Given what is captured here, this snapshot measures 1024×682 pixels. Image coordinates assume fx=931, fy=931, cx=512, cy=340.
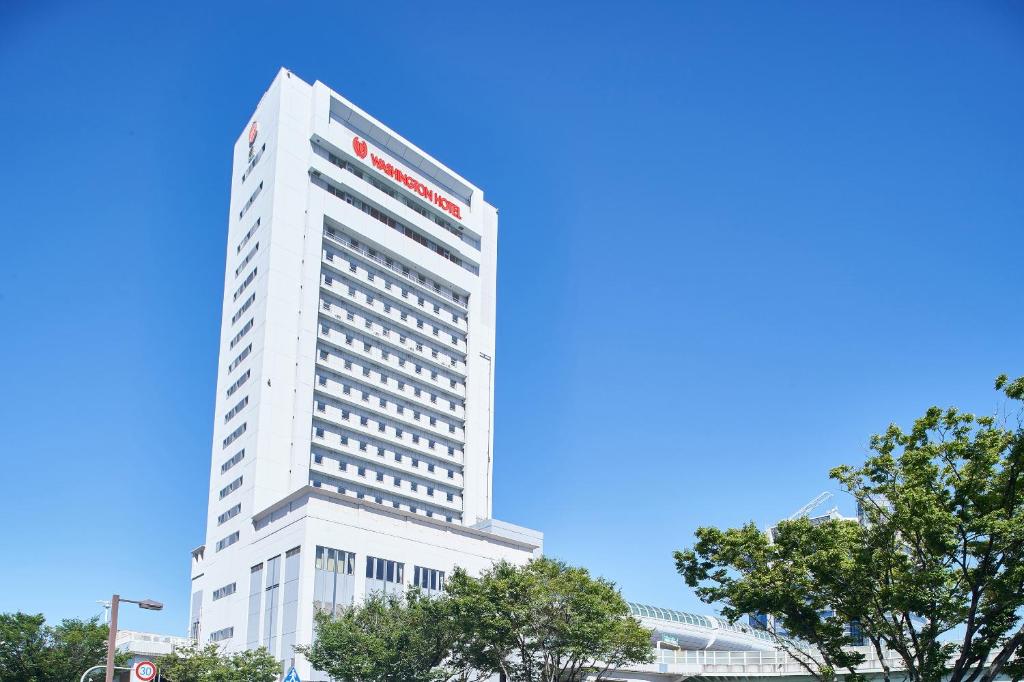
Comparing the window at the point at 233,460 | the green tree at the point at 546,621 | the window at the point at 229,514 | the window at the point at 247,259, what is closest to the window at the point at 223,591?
the window at the point at 229,514

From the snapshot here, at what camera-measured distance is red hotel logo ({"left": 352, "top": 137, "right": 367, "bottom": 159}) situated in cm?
10031

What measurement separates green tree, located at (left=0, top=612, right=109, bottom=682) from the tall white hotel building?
15.9 meters

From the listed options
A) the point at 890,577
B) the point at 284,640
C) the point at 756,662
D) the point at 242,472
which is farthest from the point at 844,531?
the point at 242,472

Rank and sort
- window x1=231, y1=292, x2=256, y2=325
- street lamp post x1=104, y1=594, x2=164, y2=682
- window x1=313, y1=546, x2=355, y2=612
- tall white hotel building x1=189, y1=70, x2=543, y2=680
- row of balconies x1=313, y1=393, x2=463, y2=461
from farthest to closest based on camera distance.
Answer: window x1=231, y1=292, x2=256, y2=325, row of balconies x1=313, y1=393, x2=463, y2=461, tall white hotel building x1=189, y1=70, x2=543, y2=680, window x1=313, y1=546, x2=355, y2=612, street lamp post x1=104, y1=594, x2=164, y2=682

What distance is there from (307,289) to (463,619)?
4987 centimetres

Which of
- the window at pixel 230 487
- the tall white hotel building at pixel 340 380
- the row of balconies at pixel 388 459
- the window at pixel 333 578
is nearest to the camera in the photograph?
the window at pixel 333 578

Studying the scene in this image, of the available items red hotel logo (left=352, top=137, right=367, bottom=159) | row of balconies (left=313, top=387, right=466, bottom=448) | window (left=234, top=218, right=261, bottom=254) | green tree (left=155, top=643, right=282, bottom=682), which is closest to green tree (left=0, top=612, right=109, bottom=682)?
green tree (left=155, top=643, right=282, bottom=682)

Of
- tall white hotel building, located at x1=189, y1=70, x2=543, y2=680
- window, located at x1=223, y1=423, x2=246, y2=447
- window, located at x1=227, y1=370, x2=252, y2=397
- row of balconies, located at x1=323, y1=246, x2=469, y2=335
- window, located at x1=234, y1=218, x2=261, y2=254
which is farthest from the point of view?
row of balconies, located at x1=323, y1=246, x2=469, y2=335

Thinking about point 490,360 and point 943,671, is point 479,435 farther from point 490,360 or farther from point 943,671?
point 943,671

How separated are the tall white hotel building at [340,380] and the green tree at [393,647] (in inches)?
694

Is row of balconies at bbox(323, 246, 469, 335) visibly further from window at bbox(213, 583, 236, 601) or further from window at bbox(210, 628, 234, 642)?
window at bbox(210, 628, 234, 642)

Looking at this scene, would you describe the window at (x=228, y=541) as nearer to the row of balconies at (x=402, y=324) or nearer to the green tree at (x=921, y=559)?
the row of balconies at (x=402, y=324)

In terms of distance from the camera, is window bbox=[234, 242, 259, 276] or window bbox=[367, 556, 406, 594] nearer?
window bbox=[367, 556, 406, 594]

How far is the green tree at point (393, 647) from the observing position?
54375 millimetres
